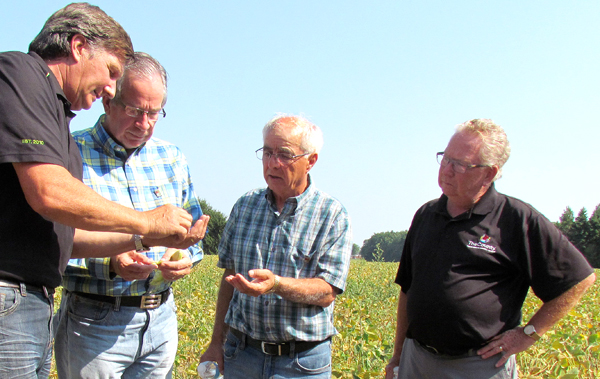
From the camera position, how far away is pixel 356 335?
5410 millimetres

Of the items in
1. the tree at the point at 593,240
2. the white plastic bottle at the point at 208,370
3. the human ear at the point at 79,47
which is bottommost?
the tree at the point at 593,240

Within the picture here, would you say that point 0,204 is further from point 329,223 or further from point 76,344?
point 329,223

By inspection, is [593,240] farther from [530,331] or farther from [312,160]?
[312,160]

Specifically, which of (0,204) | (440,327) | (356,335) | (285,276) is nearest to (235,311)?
(285,276)

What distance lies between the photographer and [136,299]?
272cm

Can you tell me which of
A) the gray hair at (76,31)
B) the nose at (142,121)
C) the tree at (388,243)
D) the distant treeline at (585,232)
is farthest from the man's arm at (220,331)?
the tree at (388,243)

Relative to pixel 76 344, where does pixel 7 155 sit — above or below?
above

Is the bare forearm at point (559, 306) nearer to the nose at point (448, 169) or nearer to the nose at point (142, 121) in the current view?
the nose at point (448, 169)

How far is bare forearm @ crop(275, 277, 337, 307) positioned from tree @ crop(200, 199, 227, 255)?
49516mm

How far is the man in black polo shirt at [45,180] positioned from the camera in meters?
1.69

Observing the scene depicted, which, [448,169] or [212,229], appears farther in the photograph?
[212,229]

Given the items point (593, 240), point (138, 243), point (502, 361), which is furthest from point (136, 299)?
point (593, 240)

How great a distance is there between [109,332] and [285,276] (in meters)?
0.98

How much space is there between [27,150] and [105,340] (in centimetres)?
131
